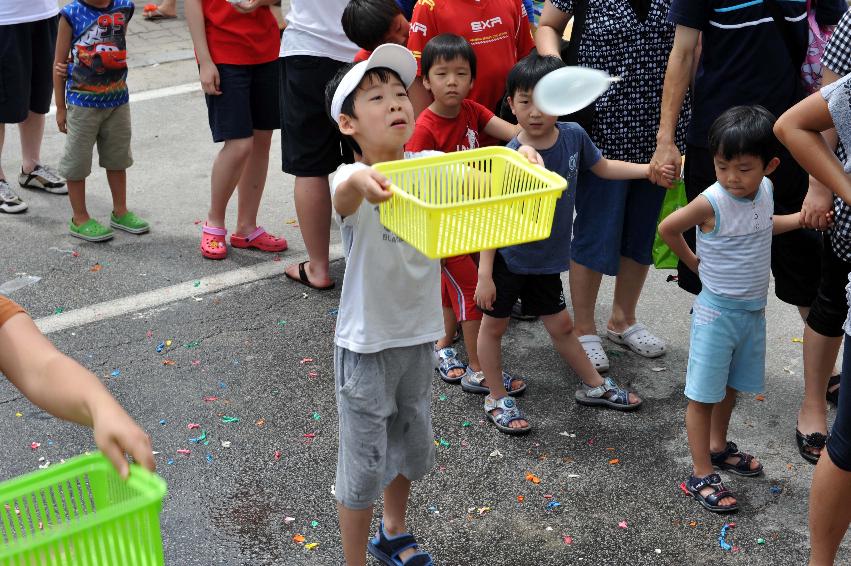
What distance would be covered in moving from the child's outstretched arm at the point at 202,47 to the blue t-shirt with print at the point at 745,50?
2.50m

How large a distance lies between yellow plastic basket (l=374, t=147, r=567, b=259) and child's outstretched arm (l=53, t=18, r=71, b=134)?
332 cm

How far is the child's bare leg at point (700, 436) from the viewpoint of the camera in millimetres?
3633

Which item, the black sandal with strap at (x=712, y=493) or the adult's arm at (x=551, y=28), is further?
the adult's arm at (x=551, y=28)

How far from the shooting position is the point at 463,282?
168 inches

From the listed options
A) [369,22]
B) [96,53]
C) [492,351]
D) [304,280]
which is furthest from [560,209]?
[96,53]

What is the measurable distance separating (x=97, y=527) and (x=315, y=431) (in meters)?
2.35

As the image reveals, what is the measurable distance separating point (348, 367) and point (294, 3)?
104 inches

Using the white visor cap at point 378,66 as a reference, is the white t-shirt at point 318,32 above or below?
below

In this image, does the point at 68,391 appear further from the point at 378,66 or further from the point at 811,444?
the point at 811,444

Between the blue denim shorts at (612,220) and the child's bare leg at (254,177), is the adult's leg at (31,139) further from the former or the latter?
the blue denim shorts at (612,220)

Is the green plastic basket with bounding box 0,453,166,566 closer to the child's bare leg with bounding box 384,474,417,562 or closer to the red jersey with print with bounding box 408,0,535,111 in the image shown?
the child's bare leg with bounding box 384,474,417,562

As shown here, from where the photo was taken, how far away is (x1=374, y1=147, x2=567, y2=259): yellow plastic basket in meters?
2.61

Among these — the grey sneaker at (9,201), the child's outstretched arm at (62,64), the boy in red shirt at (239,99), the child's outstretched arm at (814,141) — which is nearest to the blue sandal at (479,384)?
the child's outstretched arm at (814,141)

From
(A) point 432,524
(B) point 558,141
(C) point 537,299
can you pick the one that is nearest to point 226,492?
A: (A) point 432,524
